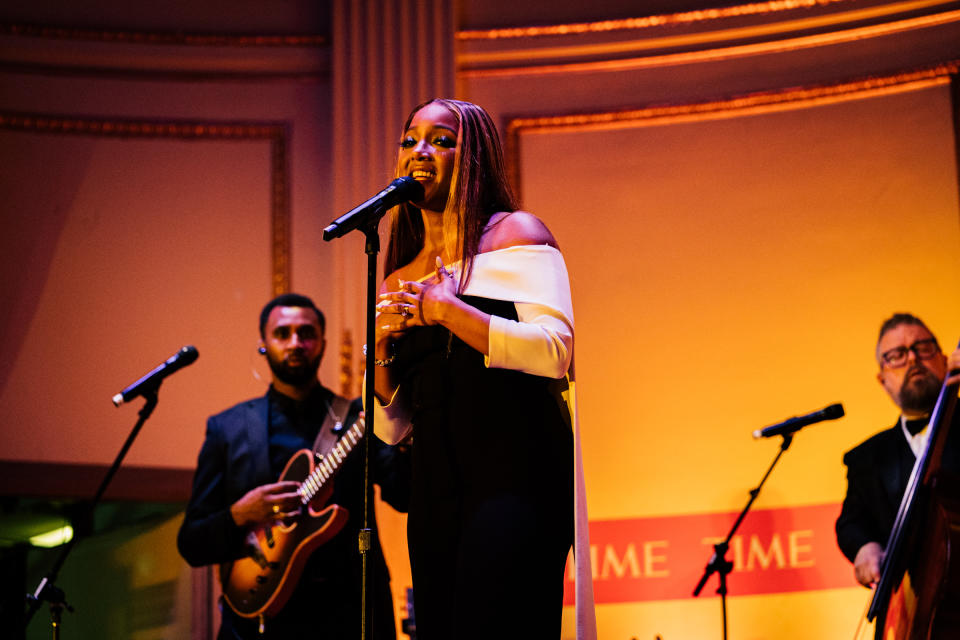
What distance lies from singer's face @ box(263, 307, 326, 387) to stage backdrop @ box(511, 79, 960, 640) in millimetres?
1409

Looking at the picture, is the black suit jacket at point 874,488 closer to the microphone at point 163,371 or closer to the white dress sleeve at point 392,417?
the white dress sleeve at point 392,417

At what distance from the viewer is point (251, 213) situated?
5156mm

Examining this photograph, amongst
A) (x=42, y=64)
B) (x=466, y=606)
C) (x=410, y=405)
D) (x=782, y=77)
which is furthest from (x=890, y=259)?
(x=42, y=64)

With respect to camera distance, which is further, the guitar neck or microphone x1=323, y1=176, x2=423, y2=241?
the guitar neck

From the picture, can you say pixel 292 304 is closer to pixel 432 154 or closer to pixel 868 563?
pixel 432 154

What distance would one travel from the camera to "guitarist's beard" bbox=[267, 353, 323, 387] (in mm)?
3914

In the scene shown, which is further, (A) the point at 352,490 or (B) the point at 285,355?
(B) the point at 285,355

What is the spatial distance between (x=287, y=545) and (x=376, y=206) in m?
1.73

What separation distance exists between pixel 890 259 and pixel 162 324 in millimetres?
3187

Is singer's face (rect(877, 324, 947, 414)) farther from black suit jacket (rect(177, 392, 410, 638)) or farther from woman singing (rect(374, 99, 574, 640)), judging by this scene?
woman singing (rect(374, 99, 574, 640))

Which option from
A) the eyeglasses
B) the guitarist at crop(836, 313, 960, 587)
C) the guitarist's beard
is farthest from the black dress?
the eyeglasses

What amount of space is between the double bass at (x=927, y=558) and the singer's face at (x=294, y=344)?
2.00 m

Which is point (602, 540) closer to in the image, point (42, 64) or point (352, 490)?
point (352, 490)

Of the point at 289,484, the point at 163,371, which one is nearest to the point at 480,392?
the point at 289,484
